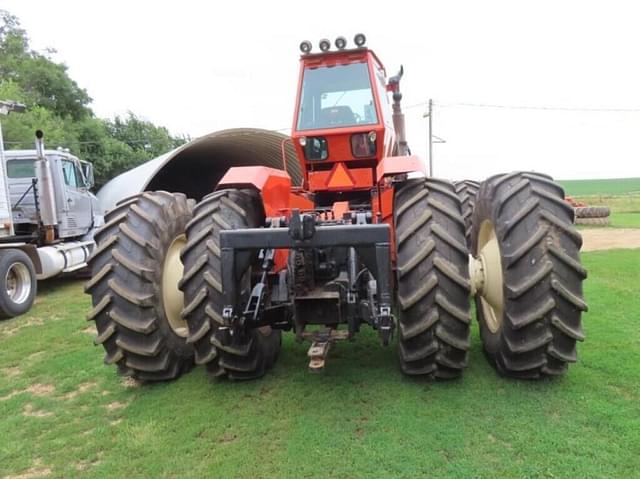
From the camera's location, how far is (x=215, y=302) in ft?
11.5

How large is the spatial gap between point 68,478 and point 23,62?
33.3m

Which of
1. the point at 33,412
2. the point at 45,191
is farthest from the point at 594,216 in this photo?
the point at 33,412

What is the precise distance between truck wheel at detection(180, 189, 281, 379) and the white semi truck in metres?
5.29

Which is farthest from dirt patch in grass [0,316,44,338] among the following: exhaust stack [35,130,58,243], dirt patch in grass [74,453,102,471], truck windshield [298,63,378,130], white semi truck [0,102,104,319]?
truck windshield [298,63,378,130]

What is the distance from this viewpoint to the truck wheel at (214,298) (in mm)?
3512

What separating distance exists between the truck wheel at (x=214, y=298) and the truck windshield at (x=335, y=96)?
4.37 feet

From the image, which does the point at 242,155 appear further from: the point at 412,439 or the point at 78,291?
the point at 412,439

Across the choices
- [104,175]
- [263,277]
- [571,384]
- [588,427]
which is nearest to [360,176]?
[263,277]

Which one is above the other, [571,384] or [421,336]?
[421,336]

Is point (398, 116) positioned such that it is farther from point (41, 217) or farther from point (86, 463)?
point (41, 217)

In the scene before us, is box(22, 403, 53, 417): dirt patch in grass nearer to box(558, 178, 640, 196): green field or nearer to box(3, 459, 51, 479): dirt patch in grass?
box(3, 459, 51, 479): dirt patch in grass

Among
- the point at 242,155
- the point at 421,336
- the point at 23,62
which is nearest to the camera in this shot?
the point at 421,336

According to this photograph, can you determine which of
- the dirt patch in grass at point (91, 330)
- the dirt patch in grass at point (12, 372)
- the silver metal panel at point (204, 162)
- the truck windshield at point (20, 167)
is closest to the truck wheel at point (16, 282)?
the dirt patch in grass at point (91, 330)

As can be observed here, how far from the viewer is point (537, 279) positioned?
3240 millimetres
